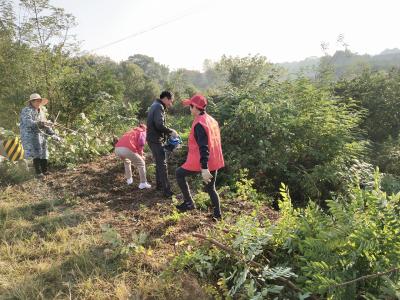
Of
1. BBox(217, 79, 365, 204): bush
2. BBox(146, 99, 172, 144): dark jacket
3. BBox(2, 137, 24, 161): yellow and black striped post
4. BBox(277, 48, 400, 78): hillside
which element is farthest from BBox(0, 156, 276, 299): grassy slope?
BBox(277, 48, 400, 78): hillside

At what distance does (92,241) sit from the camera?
15.1ft

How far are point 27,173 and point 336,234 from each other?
6.99 metres

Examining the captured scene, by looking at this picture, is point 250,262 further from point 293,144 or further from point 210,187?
point 293,144

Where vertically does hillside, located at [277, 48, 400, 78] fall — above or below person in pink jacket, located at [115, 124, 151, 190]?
above

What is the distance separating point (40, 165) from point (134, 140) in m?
2.74

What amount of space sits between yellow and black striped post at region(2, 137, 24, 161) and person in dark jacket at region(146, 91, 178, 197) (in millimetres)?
3728

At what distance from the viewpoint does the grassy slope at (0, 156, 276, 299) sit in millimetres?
3551

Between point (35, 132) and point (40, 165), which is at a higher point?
point (35, 132)

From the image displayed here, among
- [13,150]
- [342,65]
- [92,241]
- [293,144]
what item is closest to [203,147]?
[92,241]

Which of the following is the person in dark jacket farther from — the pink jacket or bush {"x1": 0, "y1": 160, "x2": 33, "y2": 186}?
bush {"x1": 0, "y1": 160, "x2": 33, "y2": 186}

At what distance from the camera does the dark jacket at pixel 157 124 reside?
5984 mm

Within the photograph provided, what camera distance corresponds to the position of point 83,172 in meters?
7.82

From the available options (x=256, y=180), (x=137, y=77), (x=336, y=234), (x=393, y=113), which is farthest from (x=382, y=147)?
(x=137, y=77)

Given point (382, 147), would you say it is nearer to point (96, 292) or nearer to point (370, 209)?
point (370, 209)
